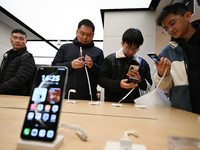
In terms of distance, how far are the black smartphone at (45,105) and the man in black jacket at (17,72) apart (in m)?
1.29

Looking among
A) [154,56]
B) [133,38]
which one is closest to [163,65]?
[154,56]

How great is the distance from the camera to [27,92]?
158 cm

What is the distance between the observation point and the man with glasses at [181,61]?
0.95 meters

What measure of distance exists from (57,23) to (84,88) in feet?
8.28

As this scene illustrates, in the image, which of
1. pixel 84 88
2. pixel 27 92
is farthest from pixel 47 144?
pixel 27 92

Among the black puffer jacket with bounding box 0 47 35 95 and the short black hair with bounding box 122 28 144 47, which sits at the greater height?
the short black hair with bounding box 122 28 144 47

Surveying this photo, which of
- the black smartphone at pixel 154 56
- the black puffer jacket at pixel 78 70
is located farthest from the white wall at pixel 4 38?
the black smartphone at pixel 154 56

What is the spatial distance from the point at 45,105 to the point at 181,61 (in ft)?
3.74

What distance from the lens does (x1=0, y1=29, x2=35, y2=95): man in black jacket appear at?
1374 millimetres

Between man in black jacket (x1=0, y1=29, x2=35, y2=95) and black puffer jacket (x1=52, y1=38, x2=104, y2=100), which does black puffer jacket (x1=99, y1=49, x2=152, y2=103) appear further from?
man in black jacket (x1=0, y1=29, x2=35, y2=95)

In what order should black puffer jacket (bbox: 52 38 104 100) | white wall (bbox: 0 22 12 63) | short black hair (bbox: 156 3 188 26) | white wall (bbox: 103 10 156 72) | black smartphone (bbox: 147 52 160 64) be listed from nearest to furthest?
black smartphone (bbox: 147 52 160 64), short black hair (bbox: 156 3 188 26), black puffer jacket (bbox: 52 38 104 100), white wall (bbox: 103 10 156 72), white wall (bbox: 0 22 12 63)

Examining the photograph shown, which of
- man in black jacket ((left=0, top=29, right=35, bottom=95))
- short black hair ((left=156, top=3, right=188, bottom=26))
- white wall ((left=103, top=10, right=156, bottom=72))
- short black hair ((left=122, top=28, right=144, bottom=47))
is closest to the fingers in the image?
short black hair ((left=122, top=28, right=144, bottom=47))

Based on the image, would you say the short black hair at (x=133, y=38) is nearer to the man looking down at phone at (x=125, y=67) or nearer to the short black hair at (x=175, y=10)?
the man looking down at phone at (x=125, y=67)

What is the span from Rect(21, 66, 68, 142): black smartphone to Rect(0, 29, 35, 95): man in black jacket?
129cm
